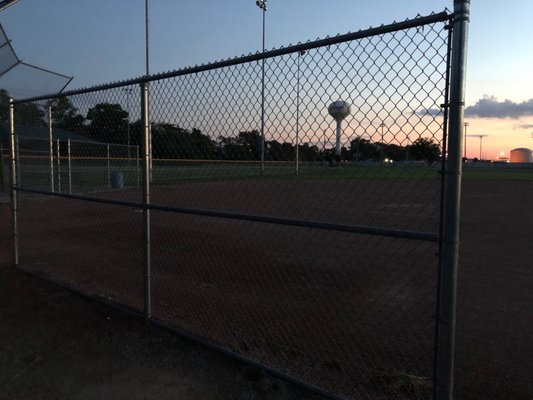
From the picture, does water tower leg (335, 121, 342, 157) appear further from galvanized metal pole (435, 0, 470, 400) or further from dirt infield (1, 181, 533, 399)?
dirt infield (1, 181, 533, 399)

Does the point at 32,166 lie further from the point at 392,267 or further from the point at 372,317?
the point at 372,317

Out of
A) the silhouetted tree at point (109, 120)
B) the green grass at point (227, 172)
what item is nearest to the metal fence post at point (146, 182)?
the green grass at point (227, 172)

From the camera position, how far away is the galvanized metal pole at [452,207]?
235 centimetres

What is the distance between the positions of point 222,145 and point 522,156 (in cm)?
14841

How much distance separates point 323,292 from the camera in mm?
5465

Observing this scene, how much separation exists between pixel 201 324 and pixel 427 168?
2.80 metres

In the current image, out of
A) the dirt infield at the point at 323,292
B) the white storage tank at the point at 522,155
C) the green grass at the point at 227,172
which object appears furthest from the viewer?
the white storage tank at the point at 522,155

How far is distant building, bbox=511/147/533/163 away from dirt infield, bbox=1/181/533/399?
13831 centimetres

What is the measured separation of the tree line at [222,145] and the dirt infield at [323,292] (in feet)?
5.50

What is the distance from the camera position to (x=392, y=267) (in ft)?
22.5

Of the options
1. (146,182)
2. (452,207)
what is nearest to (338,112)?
(452,207)

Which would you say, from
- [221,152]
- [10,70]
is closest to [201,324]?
[221,152]

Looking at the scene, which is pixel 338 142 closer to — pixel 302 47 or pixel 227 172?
pixel 302 47

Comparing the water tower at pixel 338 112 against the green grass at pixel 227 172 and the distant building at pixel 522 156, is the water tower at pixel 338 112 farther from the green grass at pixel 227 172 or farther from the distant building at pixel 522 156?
the distant building at pixel 522 156
